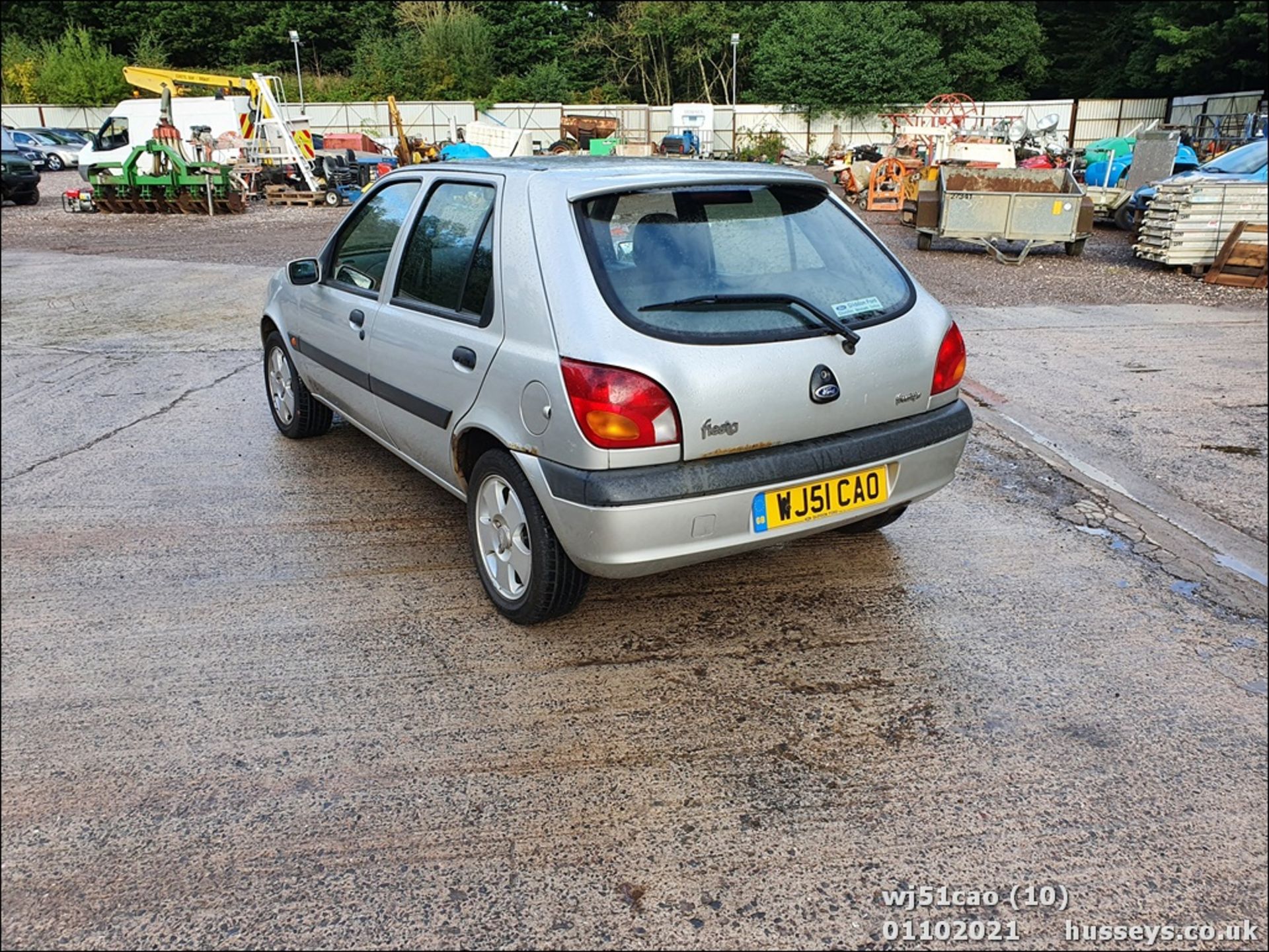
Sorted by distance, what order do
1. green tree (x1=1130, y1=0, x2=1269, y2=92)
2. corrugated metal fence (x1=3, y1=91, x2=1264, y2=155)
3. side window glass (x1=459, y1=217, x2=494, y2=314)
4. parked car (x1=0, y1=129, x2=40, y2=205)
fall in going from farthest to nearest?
corrugated metal fence (x1=3, y1=91, x2=1264, y2=155), green tree (x1=1130, y1=0, x2=1269, y2=92), parked car (x1=0, y1=129, x2=40, y2=205), side window glass (x1=459, y1=217, x2=494, y2=314)

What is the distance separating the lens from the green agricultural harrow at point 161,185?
19406 mm

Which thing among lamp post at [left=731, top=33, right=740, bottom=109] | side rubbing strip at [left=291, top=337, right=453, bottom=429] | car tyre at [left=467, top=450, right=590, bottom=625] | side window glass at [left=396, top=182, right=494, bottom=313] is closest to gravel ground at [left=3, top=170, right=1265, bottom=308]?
side rubbing strip at [left=291, top=337, right=453, bottom=429]

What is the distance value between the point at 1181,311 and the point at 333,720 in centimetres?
967

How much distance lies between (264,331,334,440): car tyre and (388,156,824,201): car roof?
1844mm

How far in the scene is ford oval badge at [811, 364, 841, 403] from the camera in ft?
10.2

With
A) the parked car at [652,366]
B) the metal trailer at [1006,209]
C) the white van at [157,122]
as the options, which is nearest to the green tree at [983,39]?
the white van at [157,122]

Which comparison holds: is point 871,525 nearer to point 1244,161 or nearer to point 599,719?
point 599,719

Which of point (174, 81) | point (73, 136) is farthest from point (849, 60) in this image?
point (73, 136)

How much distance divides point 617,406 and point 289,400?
3.15m

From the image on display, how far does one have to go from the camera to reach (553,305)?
3.02 m

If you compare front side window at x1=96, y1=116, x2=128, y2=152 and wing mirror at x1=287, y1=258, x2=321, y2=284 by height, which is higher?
front side window at x1=96, y1=116, x2=128, y2=152

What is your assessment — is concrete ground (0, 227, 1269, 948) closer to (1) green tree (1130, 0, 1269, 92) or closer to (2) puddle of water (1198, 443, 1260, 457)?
(2) puddle of water (1198, 443, 1260, 457)

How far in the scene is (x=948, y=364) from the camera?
3576mm

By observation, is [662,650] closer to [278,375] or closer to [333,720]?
[333,720]
